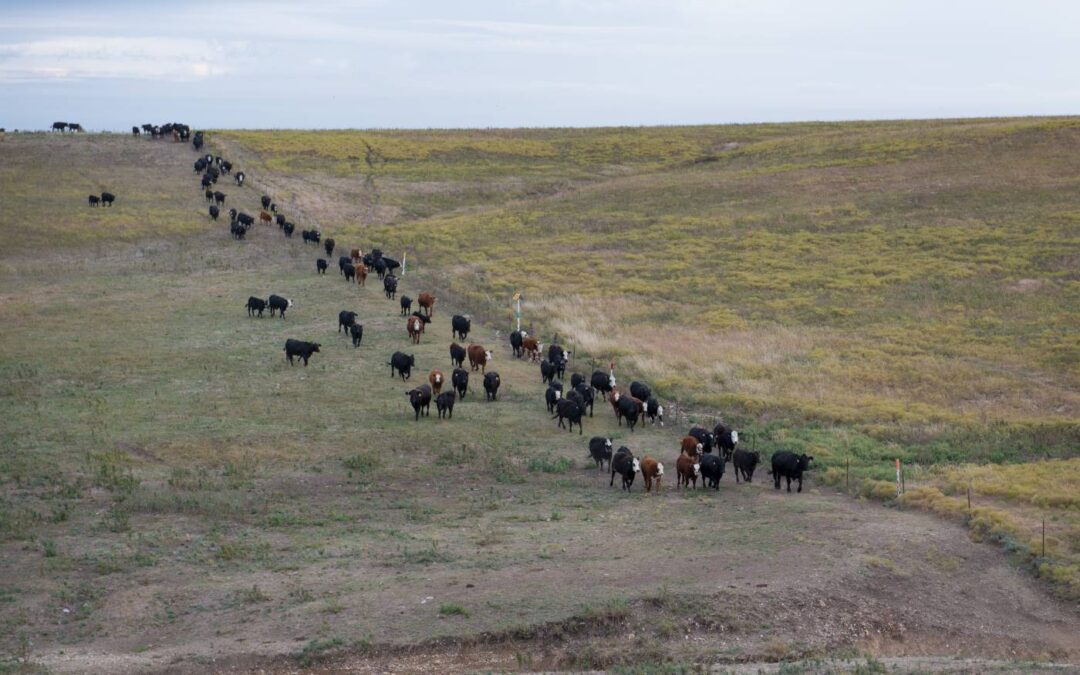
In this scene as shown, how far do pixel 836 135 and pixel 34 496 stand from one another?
77.4m

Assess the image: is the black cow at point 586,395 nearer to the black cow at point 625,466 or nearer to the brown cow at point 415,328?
the black cow at point 625,466

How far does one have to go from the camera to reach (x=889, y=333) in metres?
41.5

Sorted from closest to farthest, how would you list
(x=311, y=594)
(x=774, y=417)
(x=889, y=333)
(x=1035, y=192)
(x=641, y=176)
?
(x=311, y=594), (x=774, y=417), (x=889, y=333), (x=1035, y=192), (x=641, y=176)

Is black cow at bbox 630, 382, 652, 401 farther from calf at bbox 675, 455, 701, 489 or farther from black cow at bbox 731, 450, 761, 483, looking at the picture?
calf at bbox 675, 455, 701, 489

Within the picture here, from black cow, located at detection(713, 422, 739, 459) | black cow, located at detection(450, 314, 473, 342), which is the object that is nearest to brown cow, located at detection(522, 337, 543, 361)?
black cow, located at detection(450, 314, 473, 342)

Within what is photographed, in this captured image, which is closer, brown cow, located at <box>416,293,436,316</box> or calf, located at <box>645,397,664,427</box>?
calf, located at <box>645,397,664,427</box>

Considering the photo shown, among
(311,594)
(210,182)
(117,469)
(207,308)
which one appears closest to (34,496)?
(117,469)

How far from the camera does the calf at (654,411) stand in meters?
29.2

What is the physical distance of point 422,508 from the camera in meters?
22.4

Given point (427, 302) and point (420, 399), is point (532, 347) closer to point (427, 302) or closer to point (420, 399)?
point (427, 302)

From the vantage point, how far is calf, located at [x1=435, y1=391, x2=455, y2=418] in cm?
2838

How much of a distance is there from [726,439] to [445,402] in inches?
272

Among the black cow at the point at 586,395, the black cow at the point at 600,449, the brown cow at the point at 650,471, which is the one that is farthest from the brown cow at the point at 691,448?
the black cow at the point at 586,395

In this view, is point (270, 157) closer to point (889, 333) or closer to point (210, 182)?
point (210, 182)
